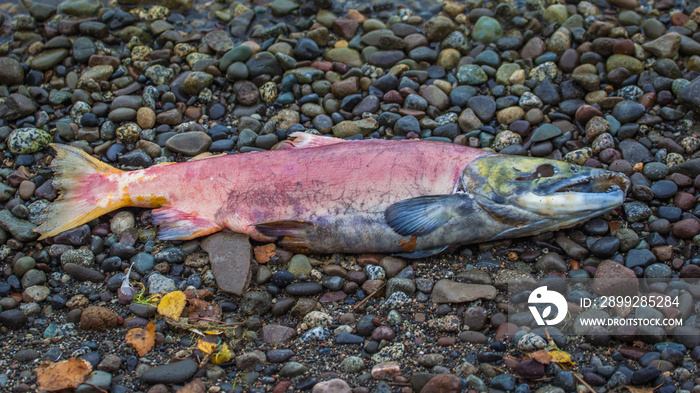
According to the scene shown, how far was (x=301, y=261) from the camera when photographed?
183 inches

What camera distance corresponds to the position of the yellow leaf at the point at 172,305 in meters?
4.16

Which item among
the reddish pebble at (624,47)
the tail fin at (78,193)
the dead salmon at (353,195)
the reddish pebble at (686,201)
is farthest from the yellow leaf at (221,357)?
the reddish pebble at (624,47)

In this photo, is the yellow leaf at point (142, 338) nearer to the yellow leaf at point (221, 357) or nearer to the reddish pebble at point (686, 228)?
the yellow leaf at point (221, 357)

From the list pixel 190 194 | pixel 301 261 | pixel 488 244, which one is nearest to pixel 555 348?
pixel 488 244

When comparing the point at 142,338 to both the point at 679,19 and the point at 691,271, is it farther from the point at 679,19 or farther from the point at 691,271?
the point at 679,19

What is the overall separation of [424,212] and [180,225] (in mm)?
2112

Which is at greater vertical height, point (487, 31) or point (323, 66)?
point (487, 31)

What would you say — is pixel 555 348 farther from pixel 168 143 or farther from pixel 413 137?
pixel 168 143

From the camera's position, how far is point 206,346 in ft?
12.9

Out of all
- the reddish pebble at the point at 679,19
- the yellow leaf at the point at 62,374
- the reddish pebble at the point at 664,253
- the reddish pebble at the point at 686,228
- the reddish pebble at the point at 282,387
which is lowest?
the yellow leaf at the point at 62,374

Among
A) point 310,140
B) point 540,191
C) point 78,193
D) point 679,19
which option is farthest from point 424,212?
point 679,19

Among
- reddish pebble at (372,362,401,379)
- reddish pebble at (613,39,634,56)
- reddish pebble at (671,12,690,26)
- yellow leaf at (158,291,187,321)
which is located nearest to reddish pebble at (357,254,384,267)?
reddish pebble at (372,362,401,379)

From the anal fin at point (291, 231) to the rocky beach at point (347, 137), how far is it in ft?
0.48

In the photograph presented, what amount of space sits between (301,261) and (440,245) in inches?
45.4
